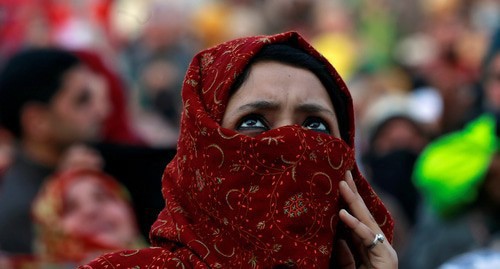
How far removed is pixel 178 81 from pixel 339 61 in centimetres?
166

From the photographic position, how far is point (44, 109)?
21.1 ft

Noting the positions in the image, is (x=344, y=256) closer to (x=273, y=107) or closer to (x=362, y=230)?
(x=362, y=230)

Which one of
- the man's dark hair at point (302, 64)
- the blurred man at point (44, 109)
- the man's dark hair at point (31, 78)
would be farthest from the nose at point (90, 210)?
the man's dark hair at point (302, 64)

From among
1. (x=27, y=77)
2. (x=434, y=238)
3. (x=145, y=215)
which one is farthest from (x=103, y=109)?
(x=434, y=238)

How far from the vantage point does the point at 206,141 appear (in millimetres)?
3061

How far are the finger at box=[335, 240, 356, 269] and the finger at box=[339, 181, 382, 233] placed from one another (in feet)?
0.28

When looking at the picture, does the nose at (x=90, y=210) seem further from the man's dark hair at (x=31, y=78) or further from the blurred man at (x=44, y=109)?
the man's dark hair at (x=31, y=78)

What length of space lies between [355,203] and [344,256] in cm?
15

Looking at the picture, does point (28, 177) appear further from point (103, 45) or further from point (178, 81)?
point (178, 81)

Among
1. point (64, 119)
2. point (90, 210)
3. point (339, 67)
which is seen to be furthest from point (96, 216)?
point (339, 67)

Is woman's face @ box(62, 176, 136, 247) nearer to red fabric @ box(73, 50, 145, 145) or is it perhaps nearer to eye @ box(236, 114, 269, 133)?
red fabric @ box(73, 50, 145, 145)

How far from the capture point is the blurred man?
250 inches

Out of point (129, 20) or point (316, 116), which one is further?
point (129, 20)

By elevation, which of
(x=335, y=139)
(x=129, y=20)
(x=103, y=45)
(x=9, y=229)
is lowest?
(x=9, y=229)
